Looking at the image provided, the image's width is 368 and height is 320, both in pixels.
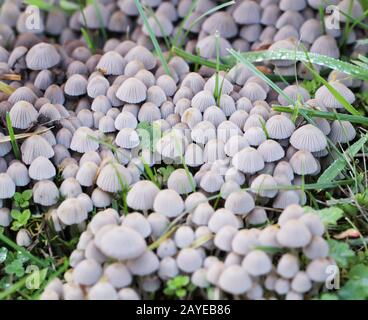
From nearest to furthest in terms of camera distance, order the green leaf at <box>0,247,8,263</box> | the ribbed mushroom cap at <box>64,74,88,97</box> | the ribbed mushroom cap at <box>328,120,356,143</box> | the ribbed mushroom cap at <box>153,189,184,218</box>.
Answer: the ribbed mushroom cap at <box>153,189,184,218</box>, the green leaf at <box>0,247,8,263</box>, the ribbed mushroom cap at <box>328,120,356,143</box>, the ribbed mushroom cap at <box>64,74,88,97</box>

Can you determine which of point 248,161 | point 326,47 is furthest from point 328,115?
point 326,47

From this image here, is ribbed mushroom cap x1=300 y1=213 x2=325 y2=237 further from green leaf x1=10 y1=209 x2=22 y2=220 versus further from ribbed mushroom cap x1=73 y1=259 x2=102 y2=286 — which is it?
green leaf x1=10 y1=209 x2=22 y2=220

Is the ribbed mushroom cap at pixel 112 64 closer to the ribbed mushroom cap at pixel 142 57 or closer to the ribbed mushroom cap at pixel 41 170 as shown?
the ribbed mushroom cap at pixel 142 57

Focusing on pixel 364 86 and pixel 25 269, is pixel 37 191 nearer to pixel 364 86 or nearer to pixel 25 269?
pixel 25 269

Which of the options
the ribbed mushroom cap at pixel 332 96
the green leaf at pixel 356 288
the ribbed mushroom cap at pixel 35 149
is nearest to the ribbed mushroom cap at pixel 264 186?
the green leaf at pixel 356 288

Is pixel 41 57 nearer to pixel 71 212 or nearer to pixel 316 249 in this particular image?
pixel 71 212

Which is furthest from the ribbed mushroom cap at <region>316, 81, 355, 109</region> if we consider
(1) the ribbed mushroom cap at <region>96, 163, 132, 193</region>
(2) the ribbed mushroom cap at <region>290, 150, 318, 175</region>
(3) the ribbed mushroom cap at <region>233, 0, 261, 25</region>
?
(1) the ribbed mushroom cap at <region>96, 163, 132, 193</region>

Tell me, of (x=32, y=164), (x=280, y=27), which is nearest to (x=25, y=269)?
(x=32, y=164)
